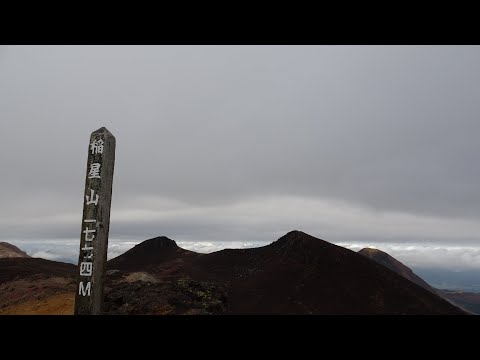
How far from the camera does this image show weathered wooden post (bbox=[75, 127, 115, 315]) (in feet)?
20.1

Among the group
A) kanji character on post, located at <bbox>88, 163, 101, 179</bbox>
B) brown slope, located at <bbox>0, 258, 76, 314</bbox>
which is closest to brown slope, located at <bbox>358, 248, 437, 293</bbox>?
brown slope, located at <bbox>0, 258, 76, 314</bbox>

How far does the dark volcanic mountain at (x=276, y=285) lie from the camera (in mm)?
16984

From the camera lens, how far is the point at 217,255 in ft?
123

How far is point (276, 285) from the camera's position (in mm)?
24547

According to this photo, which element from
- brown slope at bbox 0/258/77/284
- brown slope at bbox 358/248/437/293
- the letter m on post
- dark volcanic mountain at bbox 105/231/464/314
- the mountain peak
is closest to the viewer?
the letter m on post

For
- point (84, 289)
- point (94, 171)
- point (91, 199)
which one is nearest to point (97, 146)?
point (94, 171)

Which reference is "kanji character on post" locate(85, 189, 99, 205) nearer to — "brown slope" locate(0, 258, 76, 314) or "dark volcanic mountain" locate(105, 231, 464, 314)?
"dark volcanic mountain" locate(105, 231, 464, 314)

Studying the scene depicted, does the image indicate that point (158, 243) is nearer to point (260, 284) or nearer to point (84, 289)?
point (260, 284)

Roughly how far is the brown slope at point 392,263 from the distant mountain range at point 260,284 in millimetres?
28227

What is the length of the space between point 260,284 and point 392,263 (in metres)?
42.6

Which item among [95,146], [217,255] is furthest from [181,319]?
[217,255]

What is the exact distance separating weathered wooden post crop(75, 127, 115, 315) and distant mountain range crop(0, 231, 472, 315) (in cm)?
950

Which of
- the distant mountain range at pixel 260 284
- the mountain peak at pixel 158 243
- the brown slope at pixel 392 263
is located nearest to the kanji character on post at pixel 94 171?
the distant mountain range at pixel 260 284

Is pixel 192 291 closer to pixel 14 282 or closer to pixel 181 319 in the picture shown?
pixel 14 282
